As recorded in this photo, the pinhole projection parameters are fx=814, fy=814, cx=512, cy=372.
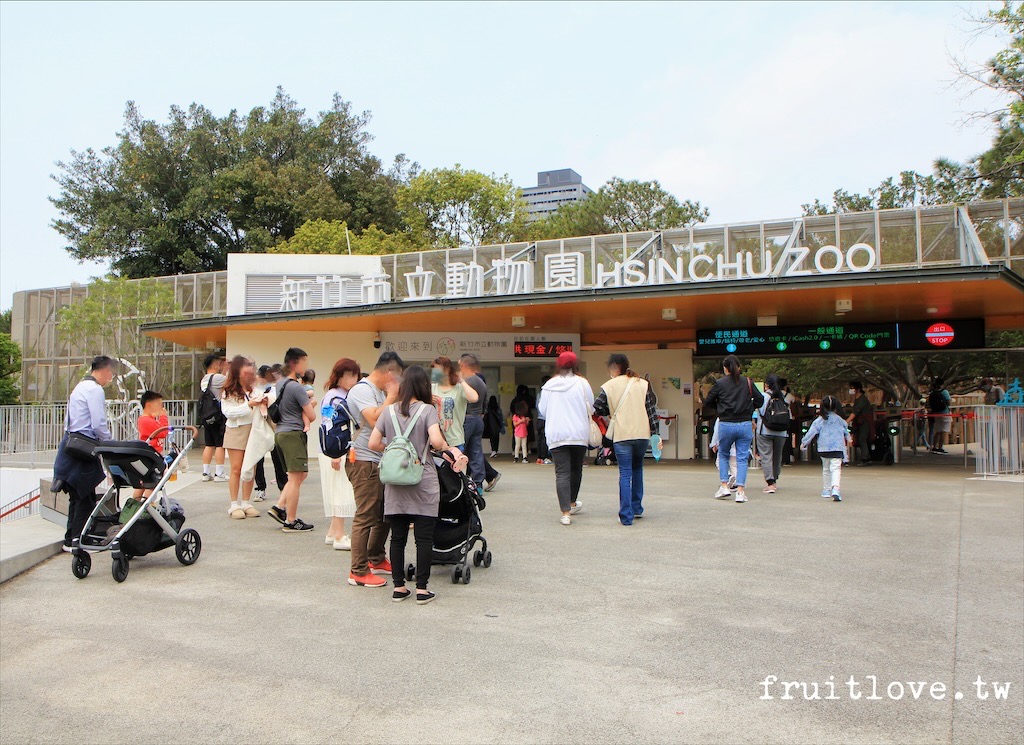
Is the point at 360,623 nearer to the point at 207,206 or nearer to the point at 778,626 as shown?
the point at 778,626

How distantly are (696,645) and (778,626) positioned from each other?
26.4 inches

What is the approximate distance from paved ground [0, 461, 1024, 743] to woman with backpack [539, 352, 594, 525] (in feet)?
2.22

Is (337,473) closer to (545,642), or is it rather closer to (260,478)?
(545,642)

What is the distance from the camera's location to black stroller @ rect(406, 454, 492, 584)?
598 centimetres

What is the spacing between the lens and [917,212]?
55.4 feet

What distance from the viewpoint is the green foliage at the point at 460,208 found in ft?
139

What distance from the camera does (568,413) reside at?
331 inches

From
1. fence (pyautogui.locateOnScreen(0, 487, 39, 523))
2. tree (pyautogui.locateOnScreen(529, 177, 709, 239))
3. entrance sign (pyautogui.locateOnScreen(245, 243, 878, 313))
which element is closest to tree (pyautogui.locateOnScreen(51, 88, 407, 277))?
tree (pyautogui.locateOnScreen(529, 177, 709, 239))

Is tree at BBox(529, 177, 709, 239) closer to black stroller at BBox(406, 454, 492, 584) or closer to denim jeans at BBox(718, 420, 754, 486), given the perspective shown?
denim jeans at BBox(718, 420, 754, 486)

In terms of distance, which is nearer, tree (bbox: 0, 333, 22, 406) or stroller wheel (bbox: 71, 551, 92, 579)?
stroller wheel (bbox: 71, 551, 92, 579)

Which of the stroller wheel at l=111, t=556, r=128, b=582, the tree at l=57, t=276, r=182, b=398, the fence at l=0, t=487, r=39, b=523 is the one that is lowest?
the fence at l=0, t=487, r=39, b=523

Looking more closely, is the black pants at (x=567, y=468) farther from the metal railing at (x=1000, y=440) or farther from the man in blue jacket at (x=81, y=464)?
the metal railing at (x=1000, y=440)

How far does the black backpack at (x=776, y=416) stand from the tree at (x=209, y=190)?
1282 inches

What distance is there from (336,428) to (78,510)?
267 cm
